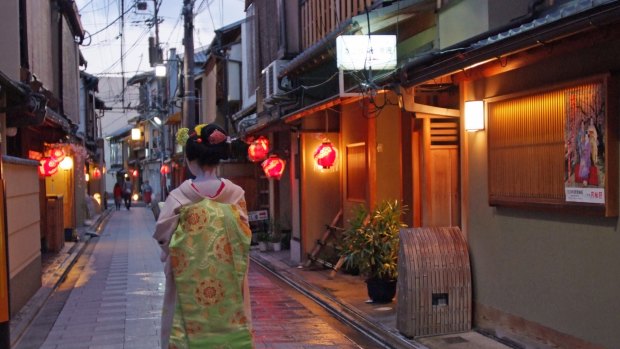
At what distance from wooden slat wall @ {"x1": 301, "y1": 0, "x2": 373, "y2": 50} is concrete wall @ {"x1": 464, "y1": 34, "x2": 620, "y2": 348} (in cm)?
584

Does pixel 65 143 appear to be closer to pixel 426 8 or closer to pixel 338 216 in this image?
pixel 338 216

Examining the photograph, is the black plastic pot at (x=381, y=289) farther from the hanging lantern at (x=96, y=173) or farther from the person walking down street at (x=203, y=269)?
the hanging lantern at (x=96, y=173)

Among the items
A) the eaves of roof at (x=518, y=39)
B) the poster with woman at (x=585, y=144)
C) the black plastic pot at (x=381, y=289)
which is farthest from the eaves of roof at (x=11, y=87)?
the poster with woman at (x=585, y=144)

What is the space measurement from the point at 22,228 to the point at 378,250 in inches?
258

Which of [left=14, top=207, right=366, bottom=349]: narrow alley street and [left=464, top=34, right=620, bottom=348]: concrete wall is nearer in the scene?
[left=464, top=34, right=620, bottom=348]: concrete wall

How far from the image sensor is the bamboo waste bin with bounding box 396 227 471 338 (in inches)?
380

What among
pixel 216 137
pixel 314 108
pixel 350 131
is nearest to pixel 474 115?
pixel 314 108

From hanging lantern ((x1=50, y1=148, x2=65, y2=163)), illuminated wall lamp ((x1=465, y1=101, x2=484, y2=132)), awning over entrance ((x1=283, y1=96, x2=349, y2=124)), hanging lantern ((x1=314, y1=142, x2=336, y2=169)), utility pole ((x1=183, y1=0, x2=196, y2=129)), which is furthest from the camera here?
utility pole ((x1=183, y1=0, x2=196, y2=129))

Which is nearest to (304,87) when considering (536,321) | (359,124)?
(359,124)

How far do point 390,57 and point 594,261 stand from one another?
6.65 meters

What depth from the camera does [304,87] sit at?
1812 cm

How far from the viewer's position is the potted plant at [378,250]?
39.6 ft

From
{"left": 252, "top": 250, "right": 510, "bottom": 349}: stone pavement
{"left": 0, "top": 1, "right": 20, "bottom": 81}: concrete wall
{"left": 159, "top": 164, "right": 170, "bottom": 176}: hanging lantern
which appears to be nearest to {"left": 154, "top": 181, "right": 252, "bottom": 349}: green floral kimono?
{"left": 252, "top": 250, "right": 510, "bottom": 349}: stone pavement

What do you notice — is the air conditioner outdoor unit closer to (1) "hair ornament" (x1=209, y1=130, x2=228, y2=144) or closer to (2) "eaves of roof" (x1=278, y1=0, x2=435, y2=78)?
(2) "eaves of roof" (x1=278, y1=0, x2=435, y2=78)
